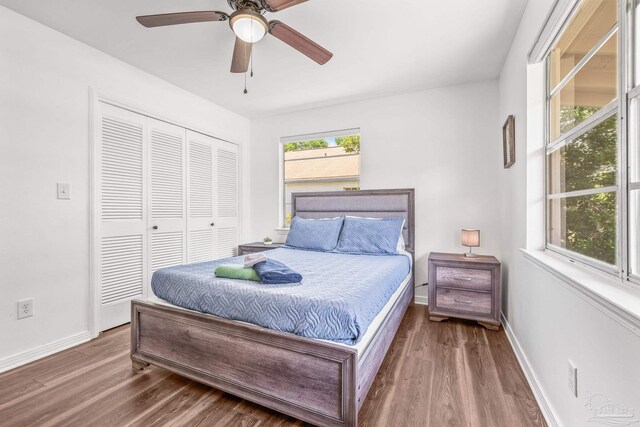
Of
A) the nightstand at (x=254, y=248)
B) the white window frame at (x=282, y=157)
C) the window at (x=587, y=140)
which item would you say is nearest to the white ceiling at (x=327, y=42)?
the white window frame at (x=282, y=157)

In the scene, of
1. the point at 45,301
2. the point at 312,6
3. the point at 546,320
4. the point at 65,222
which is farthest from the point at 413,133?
the point at 45,301

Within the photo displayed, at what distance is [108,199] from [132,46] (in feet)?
4.65

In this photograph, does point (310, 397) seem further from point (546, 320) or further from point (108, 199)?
point (108, 199)

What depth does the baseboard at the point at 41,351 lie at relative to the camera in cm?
215

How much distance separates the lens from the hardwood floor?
5.26ft

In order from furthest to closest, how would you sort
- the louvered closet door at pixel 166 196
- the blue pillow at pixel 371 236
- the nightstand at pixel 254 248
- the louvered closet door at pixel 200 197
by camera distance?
the nightstand at pixel 254 248, the louvered closet door at pixel 200 197, the louvered closet door at pixel 166 196, the blue pillow at pixel 371 236

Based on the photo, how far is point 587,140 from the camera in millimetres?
1510

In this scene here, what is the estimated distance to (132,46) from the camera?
2.66 meters

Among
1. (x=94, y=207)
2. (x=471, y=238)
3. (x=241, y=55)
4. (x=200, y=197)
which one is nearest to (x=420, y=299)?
(x=471, y=238)

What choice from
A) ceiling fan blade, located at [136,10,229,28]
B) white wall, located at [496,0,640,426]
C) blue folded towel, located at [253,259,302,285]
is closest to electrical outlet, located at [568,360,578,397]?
white wall, located at [496,0,640,426]

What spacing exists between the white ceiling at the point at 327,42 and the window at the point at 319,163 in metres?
0.66

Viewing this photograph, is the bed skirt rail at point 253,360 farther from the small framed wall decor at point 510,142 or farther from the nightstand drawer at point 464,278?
the small framed wall decor at point 510,142

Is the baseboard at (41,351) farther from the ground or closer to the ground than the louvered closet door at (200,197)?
closer to the ground

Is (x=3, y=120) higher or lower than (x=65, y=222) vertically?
higher
